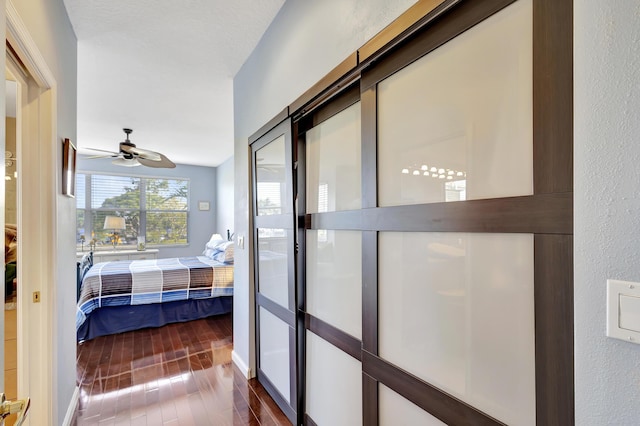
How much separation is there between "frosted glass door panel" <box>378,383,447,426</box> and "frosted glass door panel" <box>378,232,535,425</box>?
0.12m

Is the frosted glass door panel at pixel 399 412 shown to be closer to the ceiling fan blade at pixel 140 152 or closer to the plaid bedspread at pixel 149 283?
the plaid bedspread at pixel 149 283

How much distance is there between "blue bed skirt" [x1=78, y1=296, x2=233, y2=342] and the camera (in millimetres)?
3471

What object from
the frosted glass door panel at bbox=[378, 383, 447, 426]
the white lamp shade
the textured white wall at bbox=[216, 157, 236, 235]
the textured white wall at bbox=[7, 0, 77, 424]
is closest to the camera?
the frosted glass door panel at bbox=[378, 383, 447, 426]

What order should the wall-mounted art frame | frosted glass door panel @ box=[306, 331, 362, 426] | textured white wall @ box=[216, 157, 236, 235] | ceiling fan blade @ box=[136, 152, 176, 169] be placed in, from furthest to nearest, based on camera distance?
textured white wall @ box=[216, 157, 236, 235]
ceiling fan blade @ box=[136, 152, 176, 169]
the wall-mounted art frame
frosted glass door panel @ box=[306, 331, 362, 426]

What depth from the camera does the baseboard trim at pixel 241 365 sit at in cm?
253

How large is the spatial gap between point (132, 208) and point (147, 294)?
3523 mm

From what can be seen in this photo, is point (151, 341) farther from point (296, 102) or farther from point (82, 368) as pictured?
point (296, 102)

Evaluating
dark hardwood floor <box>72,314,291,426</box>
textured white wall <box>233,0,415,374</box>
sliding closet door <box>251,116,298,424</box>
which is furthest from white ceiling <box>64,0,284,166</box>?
dark hardwood floor <box>72,314,291,426</box>

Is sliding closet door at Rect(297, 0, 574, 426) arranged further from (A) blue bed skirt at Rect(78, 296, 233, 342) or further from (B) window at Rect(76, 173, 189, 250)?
(B) window at Rect(76, 173, 189, 250)

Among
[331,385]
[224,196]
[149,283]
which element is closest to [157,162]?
[149,283]

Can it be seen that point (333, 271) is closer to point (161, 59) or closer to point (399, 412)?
point (399, 412)

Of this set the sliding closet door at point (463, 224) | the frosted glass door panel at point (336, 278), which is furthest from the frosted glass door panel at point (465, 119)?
the frosted glass door panel at point (336, 278)

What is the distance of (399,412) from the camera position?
1.13m

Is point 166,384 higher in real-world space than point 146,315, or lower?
lower
